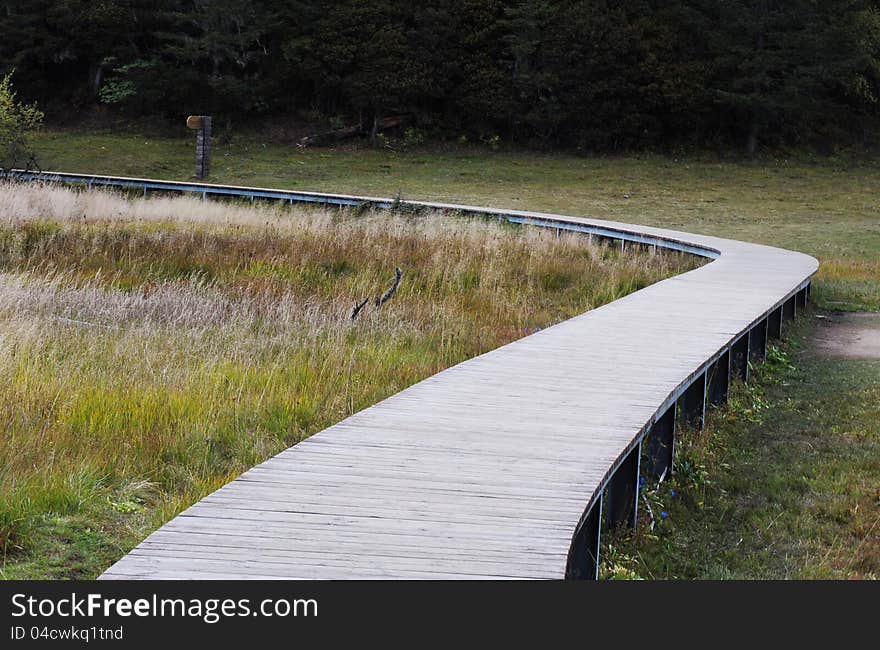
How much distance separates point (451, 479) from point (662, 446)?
2.26 meters

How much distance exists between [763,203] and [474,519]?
23.2 metres

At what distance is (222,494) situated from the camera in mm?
3844

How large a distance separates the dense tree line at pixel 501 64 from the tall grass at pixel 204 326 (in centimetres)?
1776

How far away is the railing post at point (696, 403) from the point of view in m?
7.00

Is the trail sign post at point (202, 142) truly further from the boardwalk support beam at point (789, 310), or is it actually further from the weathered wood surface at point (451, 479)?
the weathered wood surface at point (451, 479)

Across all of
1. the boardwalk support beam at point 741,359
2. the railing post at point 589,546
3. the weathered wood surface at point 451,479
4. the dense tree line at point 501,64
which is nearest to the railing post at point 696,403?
the weathered wood surface at point 451,479

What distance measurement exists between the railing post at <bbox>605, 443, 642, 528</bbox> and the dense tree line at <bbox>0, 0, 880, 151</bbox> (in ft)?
94.3

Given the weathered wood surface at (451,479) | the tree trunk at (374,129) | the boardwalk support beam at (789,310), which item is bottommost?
the boardwalk support beam at (789,310)

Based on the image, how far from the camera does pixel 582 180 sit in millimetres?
29547

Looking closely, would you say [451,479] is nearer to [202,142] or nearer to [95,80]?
[202,142]

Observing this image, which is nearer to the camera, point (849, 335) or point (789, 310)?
point (849, 335)

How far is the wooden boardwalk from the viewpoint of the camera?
3.25 meters

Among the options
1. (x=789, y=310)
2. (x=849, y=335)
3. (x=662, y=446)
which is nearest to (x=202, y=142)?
(x=789, y=310)
